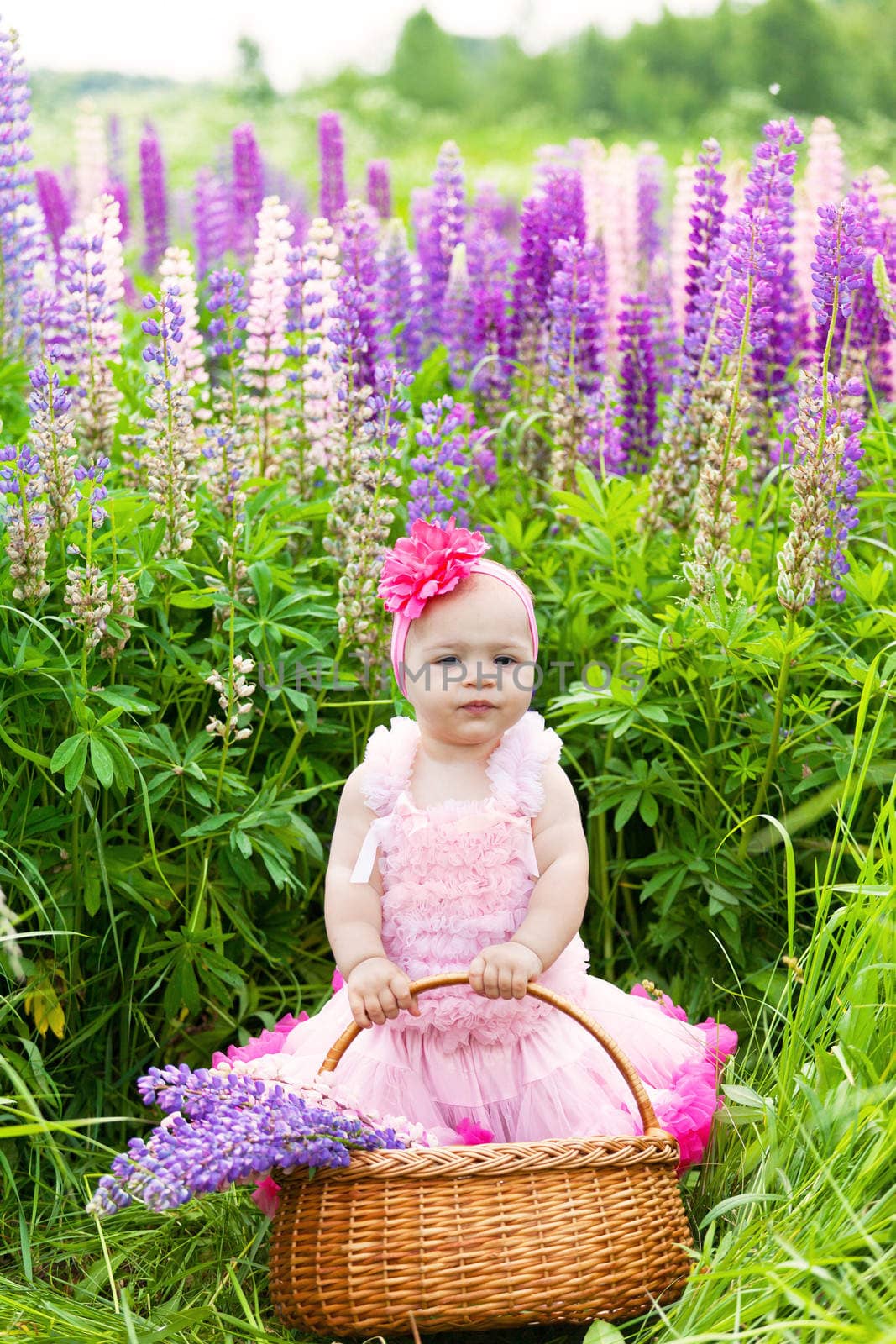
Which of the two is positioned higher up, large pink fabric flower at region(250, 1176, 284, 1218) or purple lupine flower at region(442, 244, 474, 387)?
purple lupine flower at region(442, 244, 474, 387)

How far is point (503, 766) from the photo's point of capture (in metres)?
2.71

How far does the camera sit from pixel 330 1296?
2.29 meters

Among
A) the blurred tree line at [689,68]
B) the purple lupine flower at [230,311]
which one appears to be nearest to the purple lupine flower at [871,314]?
the purple lupine flower at [230,311]

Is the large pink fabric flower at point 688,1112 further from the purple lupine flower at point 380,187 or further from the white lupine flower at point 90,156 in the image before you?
the white lupine flower at point 90,156

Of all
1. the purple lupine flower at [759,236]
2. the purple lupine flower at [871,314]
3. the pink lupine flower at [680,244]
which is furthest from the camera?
the pink lupine flower at [680,244]

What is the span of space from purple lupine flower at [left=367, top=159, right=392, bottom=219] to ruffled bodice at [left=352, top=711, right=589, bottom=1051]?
12.2ft

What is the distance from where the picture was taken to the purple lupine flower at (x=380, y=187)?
576cm

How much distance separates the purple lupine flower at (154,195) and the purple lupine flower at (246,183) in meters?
0.32

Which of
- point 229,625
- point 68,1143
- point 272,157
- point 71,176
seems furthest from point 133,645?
point 272,157

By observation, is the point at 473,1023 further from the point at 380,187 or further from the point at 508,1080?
the point at 380,187

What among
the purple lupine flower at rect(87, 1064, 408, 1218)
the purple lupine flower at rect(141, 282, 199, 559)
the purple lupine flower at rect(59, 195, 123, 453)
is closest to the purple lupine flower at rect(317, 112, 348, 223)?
the purple lupine flower at rect(59, 195, 123, 453)

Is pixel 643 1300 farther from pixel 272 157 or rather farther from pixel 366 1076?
pixel 272 157

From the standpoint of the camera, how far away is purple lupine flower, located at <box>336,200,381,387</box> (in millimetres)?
3525

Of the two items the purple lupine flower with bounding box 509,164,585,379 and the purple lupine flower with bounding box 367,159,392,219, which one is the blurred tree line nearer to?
the purple lupine flower with bounding box 367,159,392,219
